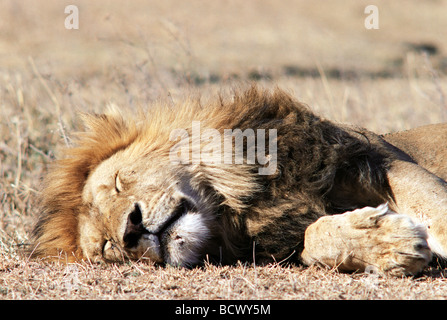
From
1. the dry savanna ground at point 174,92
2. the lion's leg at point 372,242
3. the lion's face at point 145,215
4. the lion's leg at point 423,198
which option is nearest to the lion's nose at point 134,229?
the lion's face at point 145,215

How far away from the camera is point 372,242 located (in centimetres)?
247

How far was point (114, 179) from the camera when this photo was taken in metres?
2.92

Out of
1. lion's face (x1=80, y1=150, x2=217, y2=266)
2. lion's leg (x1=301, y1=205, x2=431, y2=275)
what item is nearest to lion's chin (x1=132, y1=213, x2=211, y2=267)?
lion's face (x1=80, y1=150, x2=217, y2=266)

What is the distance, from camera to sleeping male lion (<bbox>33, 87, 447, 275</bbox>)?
2668mm

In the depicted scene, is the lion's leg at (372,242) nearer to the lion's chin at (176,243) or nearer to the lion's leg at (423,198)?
the lion's leg at (423,198)

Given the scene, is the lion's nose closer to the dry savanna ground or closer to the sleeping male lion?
the sleeping male lion

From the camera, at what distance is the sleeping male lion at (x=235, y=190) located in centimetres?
267

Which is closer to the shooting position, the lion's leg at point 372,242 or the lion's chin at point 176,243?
the lion's leg at point 372,242

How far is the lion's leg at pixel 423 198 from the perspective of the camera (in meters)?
2.73

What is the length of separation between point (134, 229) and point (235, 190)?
562mm

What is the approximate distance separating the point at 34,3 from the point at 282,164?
16.5 metres

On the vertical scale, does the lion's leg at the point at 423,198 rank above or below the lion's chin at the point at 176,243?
above
